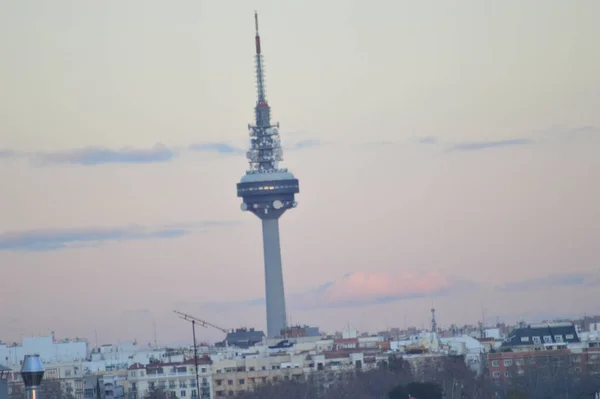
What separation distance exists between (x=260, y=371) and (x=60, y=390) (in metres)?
14.7

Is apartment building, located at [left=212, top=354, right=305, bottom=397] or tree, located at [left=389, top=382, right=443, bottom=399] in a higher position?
apartment building, located at [left=212, top=354, right=305, bottom=397]

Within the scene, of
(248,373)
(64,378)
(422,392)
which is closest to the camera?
(422,392)

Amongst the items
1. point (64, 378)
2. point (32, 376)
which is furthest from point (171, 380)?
point (32, 376)

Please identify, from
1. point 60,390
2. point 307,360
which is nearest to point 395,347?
point 307,360

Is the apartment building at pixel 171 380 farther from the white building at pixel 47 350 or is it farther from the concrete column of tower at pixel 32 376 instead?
the concrete column of tower at pixel 32 376

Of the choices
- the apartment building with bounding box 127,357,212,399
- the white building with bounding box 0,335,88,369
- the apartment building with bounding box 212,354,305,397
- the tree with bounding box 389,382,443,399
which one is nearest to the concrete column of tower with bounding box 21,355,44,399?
the tree with bounding box 389,382,443,399

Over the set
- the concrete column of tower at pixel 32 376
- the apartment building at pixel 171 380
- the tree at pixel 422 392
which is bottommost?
the concrete column of tower at pixel 32 376

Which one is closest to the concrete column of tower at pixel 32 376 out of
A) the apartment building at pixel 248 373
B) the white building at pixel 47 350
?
the apartment building at pixel 248 373

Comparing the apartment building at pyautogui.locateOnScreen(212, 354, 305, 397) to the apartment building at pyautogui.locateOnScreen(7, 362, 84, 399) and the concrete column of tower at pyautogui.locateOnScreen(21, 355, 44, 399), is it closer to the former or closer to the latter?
the apartment building at pyautogui.locateOnScreen(7, 362, 84, 399)

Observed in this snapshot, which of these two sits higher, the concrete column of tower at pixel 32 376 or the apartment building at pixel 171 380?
the apartment building at pixel 171 380

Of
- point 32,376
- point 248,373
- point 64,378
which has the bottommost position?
point 32,376

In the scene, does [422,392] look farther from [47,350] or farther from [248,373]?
[47,350]

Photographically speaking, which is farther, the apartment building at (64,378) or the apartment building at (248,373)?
the apartment building at (248,373)

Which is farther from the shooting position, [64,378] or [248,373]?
[64,378]
